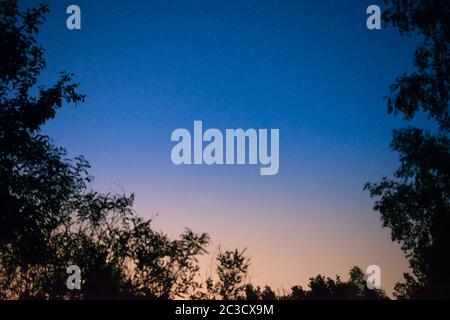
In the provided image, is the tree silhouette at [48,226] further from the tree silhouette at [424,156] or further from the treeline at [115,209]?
the tree silhouette at [424,156]

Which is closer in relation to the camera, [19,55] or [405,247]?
[19,55]

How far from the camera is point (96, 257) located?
23.3 metres

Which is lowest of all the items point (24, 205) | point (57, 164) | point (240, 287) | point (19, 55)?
point (240, 287)

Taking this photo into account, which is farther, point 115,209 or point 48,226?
point 115,209

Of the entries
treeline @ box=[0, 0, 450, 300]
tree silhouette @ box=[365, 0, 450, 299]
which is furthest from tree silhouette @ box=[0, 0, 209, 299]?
tree silhouette @ box=[365, 0, 450, 299]

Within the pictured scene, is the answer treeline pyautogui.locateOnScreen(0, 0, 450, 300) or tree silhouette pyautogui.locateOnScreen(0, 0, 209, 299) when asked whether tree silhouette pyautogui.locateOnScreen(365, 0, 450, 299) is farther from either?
tree silhouette pyautogui.locateOnScreen(0, 0, 209, 299)

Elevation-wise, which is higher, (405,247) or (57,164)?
(57,164)

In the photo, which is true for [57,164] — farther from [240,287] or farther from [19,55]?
[240,287]

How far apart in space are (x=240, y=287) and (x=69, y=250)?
35.4ft

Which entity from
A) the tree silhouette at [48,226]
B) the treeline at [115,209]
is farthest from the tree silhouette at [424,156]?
the tree silhouette at [48,226]

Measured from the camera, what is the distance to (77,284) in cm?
1983
